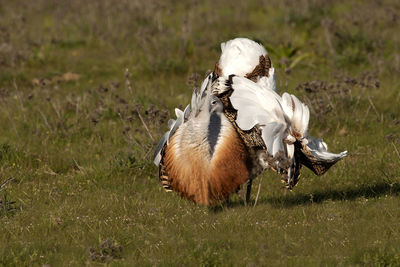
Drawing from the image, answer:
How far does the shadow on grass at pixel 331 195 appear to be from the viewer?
5.57 m

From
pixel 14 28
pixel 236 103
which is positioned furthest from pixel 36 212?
pixel 14 28

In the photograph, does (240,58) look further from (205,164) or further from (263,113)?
(205,164)

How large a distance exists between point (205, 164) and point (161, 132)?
2.61 m

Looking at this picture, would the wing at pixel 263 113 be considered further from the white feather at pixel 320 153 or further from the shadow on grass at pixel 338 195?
the shadow on grass at pixel 338 195

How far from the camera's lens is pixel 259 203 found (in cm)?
558

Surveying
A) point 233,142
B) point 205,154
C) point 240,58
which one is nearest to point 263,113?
point 233,142

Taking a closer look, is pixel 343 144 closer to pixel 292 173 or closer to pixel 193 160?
pixel 292 173

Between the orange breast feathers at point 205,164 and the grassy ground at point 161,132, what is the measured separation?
316 millimetres

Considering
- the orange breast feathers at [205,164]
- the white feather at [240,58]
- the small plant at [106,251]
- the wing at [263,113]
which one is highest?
the white feather at [240,58]

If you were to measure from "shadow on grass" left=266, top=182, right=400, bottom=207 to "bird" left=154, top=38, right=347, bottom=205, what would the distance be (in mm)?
508

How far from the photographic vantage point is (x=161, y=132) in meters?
7.26

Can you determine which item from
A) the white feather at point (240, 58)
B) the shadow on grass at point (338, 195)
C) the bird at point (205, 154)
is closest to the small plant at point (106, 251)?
the bird at point (205, 154)

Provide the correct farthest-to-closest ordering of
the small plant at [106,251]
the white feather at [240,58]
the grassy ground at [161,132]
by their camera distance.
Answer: the white feather at [240,58], the grassy ground at [161,132], the small plant at [106,251]

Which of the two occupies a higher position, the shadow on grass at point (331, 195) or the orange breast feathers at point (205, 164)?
the orange breast feathers at point (205, 164)
